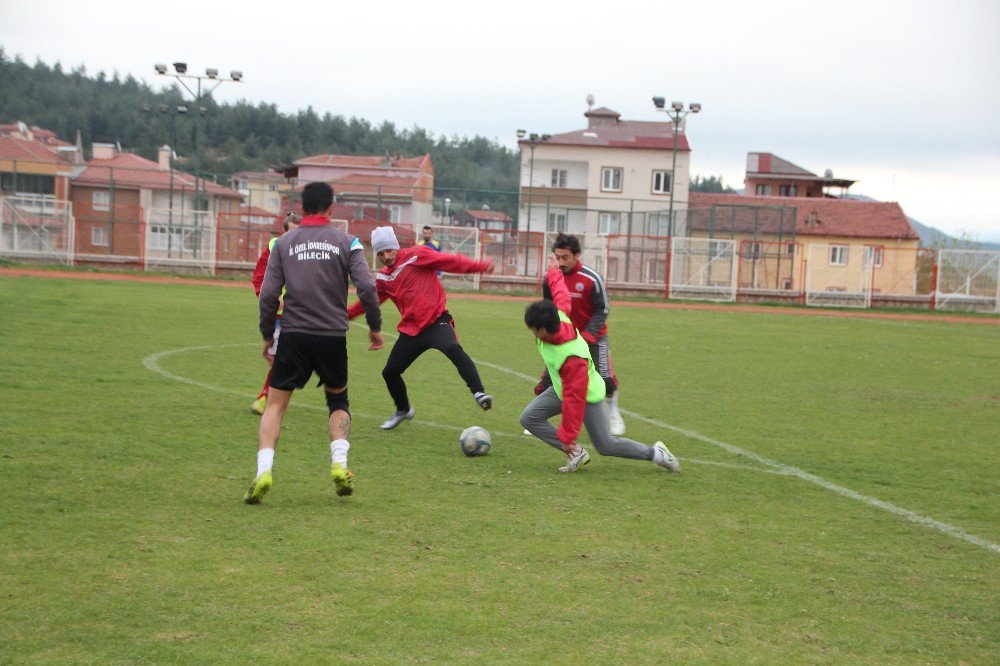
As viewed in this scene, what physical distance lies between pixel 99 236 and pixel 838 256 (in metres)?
27.0

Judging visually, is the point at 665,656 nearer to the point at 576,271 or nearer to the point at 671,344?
the point at 576,271

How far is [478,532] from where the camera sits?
19.2ft

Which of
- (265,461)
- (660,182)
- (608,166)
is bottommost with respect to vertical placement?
(265,461)

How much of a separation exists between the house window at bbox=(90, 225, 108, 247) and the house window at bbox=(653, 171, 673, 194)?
41285mm

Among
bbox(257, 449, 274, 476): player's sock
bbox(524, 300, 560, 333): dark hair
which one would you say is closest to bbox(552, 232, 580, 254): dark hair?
bbox(524, 300, 560, 333): dark hair

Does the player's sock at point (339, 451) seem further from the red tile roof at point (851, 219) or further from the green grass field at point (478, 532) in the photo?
the red tile roof at point (851, 219)

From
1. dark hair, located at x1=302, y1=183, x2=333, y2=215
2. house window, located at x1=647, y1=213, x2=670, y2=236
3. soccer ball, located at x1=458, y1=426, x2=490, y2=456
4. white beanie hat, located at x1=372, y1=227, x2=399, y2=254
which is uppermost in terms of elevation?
house window, located at x1=647, y1=213, x2=670, y2=236

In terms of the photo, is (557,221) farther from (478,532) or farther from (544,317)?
(478,532)

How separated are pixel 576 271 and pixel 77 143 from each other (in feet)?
356

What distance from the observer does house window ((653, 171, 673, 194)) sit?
68.6 meters

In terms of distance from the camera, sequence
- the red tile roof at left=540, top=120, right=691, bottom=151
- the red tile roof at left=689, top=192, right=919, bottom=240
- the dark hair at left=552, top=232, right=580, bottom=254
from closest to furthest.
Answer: the dark hair at left=552, top=232, right=580, bottom=254, the red tile roof at left=689, top=192, right=919, bottom=240, the red tile roof at left=540, top=120, right=691, bottom=151

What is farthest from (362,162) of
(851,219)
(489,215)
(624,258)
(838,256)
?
(838,256)

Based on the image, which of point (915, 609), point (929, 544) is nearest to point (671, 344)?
point (929, 544)

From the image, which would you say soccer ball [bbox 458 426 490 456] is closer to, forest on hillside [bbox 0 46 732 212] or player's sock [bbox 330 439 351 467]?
player's sock [bbox 330 439 351 467]
